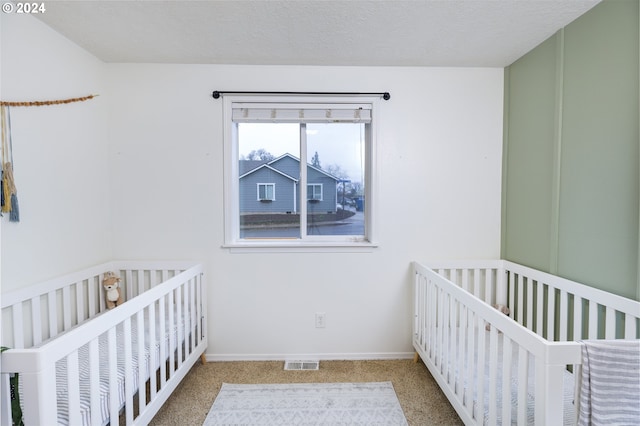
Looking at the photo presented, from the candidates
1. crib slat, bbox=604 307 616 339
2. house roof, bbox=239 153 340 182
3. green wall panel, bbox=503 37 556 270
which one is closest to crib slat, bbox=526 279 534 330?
green wall panel, bbox=503 37 556 270

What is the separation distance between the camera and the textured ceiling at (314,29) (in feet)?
5.13

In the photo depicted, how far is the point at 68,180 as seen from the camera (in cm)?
188

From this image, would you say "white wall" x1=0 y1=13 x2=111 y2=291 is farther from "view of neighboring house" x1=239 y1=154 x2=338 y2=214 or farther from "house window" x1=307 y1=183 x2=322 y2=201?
"house window" x1=307 y1=183 x2=322 y2=201

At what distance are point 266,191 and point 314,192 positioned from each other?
0.37 metres

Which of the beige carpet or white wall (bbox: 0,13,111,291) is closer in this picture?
white wall (bbox: 0,13,111,291)

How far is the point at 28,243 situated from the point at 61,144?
0.60 m

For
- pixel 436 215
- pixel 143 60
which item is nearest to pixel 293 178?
pixel 436 215

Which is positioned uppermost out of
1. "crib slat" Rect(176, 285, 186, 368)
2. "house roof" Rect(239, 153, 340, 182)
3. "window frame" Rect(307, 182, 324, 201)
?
"house roof" Rect(239, 153, 340, 182)

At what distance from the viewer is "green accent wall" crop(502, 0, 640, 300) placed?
4.64 feet

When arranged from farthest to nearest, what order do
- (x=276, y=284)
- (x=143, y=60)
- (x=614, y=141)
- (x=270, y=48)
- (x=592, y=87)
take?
1. (x=276, y=284)
2. (x=143, y=60)
3. (x=270, y=48)
4. (x=592, y=87)
5. (x=614, y=141)

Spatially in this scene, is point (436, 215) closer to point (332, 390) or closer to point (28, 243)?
point (332, 390)

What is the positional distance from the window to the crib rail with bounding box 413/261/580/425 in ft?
2.26

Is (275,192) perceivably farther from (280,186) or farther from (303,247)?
(303,247)

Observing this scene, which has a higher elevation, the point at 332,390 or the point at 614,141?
the point at 614,141
